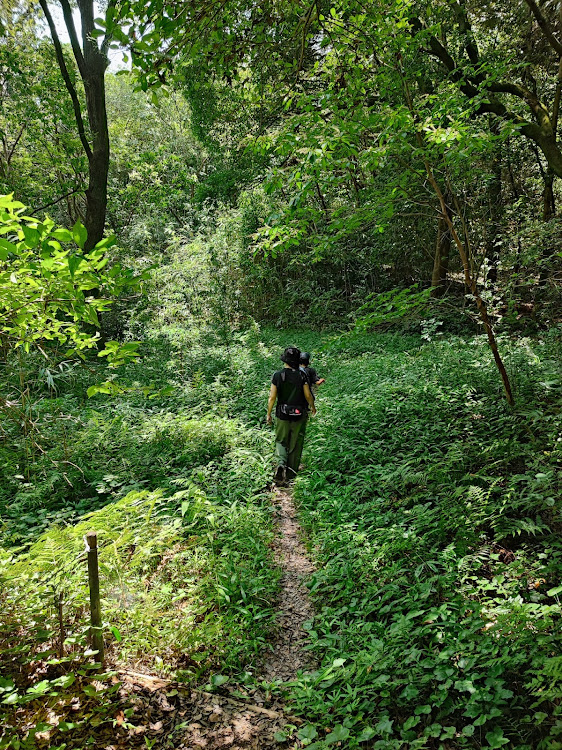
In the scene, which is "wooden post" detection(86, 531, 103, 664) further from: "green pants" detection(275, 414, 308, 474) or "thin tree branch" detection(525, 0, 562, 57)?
"thin tree branch" detection(525, 0, 562, 57)

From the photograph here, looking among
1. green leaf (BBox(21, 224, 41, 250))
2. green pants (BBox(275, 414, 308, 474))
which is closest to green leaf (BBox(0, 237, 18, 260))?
green leaf (BBox(21, 224, 41, 250))

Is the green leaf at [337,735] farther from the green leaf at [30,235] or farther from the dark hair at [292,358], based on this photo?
the dark hair at [292,358]

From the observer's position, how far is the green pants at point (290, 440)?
5836 millimetres

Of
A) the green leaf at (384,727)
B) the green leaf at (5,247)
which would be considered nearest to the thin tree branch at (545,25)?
the green leaf at (5,247)

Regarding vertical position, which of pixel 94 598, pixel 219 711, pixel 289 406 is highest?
pixel 289 406

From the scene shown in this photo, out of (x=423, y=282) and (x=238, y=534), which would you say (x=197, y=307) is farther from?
(x=238, y=534)

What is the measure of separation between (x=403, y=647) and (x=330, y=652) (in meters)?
0.59

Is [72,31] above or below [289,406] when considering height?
above

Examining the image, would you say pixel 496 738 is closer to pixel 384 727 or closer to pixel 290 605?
pixel 384 727

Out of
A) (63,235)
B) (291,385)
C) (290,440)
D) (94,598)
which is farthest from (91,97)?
(94,598)

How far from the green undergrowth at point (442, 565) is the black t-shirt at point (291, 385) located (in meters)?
0.98

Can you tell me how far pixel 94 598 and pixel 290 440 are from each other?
3.55 m

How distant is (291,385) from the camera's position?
19.2 feet

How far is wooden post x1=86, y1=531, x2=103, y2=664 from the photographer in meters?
2.62
